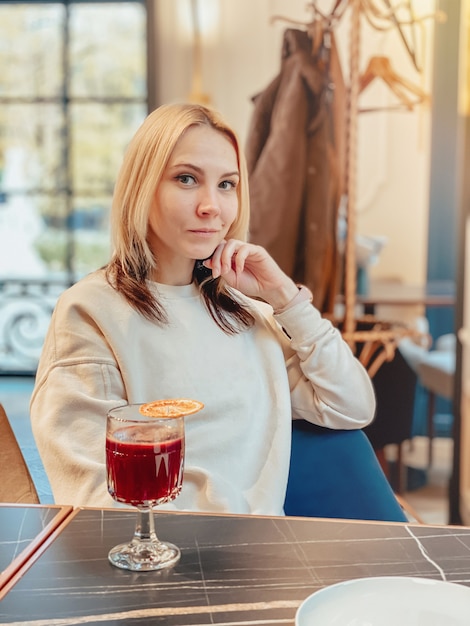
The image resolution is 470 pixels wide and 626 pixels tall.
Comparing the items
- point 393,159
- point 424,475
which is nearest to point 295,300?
point 424,475

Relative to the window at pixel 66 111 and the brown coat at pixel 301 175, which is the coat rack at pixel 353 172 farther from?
the window at pixel 66 111

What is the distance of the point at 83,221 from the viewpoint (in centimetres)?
547

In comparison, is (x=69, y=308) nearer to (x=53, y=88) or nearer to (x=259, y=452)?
(x=259, y=452)

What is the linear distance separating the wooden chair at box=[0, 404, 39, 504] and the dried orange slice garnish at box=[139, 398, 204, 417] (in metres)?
0.46

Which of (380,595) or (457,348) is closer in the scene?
(380,595)

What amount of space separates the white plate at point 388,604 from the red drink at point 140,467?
0.24 m

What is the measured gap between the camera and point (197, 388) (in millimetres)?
1477

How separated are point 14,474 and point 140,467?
0.51m

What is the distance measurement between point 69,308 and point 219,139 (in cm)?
40

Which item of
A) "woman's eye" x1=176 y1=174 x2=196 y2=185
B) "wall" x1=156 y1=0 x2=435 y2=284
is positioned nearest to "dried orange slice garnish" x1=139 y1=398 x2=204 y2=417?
"woman's eye" x1=176 y1=174 x2=196 y2=185

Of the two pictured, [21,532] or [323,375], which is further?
[323,375]

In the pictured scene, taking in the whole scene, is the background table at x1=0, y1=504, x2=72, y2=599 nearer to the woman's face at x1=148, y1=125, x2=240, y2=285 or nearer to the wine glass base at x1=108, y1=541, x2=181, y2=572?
the wine glass base at x1=108, y1=541, x2=181, y2=572

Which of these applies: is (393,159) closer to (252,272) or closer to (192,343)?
(252,272)

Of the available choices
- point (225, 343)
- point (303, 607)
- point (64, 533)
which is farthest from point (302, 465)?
point (303, 607)
